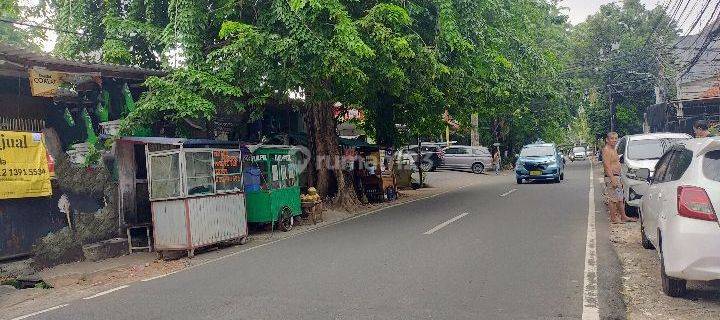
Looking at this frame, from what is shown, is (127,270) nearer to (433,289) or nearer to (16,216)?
(16,216)

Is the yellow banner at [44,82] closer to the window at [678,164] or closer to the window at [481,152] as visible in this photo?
the window at [678,164]

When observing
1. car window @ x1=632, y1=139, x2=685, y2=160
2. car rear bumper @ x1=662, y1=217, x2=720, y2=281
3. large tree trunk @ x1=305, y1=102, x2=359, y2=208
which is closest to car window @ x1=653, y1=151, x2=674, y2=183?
car rear bumper @ x1=662, y1=217, x2=720, y2=281

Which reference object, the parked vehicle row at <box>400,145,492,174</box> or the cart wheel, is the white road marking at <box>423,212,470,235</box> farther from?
the parked vehicle row at <box>400,145,492,174</box>

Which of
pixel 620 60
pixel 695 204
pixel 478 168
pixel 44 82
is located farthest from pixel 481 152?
pixel 695 204

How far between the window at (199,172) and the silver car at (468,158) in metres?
25.7

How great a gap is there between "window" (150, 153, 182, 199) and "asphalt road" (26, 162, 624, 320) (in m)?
1.90

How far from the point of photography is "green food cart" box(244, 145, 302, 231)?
12.4 meters

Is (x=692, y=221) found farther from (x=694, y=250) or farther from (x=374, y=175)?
(x=374, y=175)

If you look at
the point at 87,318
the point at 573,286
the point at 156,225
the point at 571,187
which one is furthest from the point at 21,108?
the point at 571,187

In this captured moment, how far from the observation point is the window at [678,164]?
5.54m

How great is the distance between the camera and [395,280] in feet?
21.8

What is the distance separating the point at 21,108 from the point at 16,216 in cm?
212

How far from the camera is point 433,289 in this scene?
20.1 ft

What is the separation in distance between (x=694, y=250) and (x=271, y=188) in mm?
9362
